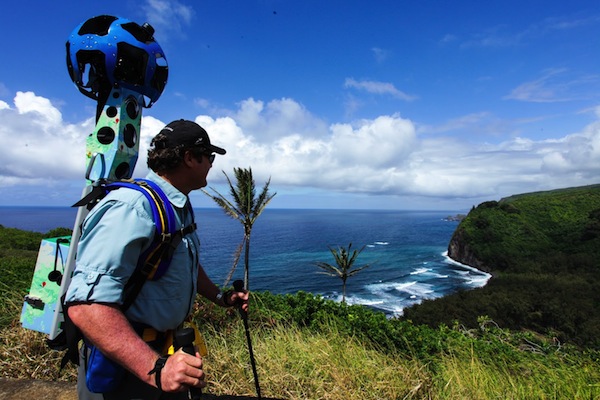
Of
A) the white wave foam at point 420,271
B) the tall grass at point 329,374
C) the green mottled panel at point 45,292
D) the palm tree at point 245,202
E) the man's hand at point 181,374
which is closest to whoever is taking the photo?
the man's hand at point 181,374

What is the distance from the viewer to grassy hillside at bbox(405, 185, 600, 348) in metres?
36.4

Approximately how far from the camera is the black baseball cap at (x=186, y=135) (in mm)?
1795

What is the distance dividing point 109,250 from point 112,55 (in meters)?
2.36

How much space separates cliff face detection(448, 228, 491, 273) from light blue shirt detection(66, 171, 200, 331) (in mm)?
A: 81373

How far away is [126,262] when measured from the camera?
1413mm

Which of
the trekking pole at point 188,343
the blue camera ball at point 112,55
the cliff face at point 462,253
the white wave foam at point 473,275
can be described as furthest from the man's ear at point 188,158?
the cliff face at point 462,253

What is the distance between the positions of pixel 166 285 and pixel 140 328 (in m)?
0.23

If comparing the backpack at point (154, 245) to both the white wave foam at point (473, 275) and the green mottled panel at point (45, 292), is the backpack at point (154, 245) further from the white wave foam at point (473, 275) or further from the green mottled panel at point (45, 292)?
the white wave foam at point (473, 275)

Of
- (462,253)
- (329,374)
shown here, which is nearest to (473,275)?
(462,253)

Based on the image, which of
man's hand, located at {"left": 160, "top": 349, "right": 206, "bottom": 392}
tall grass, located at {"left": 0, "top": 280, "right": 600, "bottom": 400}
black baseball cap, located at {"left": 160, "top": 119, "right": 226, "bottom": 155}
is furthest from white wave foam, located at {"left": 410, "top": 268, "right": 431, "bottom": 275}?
man's hand, located at {"left": 160, "top": 349, "right": 206, "bottom": 392}

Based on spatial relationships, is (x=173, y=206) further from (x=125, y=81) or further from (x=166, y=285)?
(x=125, y=81)

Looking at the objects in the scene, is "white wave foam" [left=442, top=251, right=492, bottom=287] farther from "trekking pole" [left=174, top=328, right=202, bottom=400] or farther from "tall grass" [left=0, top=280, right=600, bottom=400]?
"trekking pole" [left=174, top=328, right=202, bottom=400]

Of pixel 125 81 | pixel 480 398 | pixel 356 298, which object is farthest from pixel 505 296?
pixel 125 81

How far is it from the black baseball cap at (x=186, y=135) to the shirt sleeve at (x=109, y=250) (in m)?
0.45
